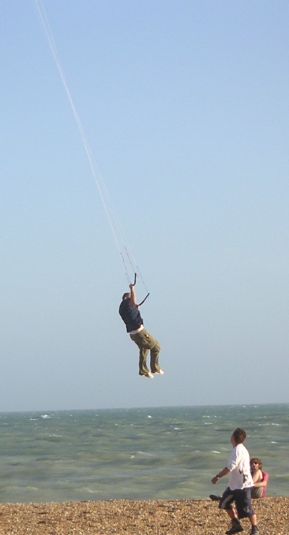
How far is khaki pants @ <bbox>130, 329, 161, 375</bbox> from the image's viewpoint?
18.9 meters

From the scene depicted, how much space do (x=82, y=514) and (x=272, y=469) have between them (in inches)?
506

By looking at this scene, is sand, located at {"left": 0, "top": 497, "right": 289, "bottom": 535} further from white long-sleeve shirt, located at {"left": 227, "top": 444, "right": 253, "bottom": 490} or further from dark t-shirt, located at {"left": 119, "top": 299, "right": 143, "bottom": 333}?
dark t-shirt, located at {"left": 119, "top": 299, "right": 143, "bottom": 333}

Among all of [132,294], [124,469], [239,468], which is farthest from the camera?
[124,469]

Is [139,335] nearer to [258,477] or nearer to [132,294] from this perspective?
[132,294]

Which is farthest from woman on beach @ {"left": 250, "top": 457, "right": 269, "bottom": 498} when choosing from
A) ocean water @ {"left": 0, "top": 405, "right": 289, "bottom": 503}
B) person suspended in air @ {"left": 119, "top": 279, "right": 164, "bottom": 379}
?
ocean water @ {"left": 0, "top": 405, "right": 289, "bottom": 503}

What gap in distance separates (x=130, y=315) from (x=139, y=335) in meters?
0.59

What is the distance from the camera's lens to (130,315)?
18.5 meters

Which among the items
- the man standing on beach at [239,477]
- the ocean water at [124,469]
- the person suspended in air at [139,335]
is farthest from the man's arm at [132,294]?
the ocean water at [124,469]

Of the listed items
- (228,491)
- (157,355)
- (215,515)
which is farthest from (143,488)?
(228,491)

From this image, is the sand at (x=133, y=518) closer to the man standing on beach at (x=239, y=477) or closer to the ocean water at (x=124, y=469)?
the man standing on beach at (x=239, y=477)

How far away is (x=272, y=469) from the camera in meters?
32.4

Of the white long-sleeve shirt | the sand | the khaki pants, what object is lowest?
the sand

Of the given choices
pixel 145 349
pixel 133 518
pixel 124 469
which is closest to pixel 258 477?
pixel 133 518

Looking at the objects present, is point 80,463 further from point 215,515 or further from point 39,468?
point 215,515
